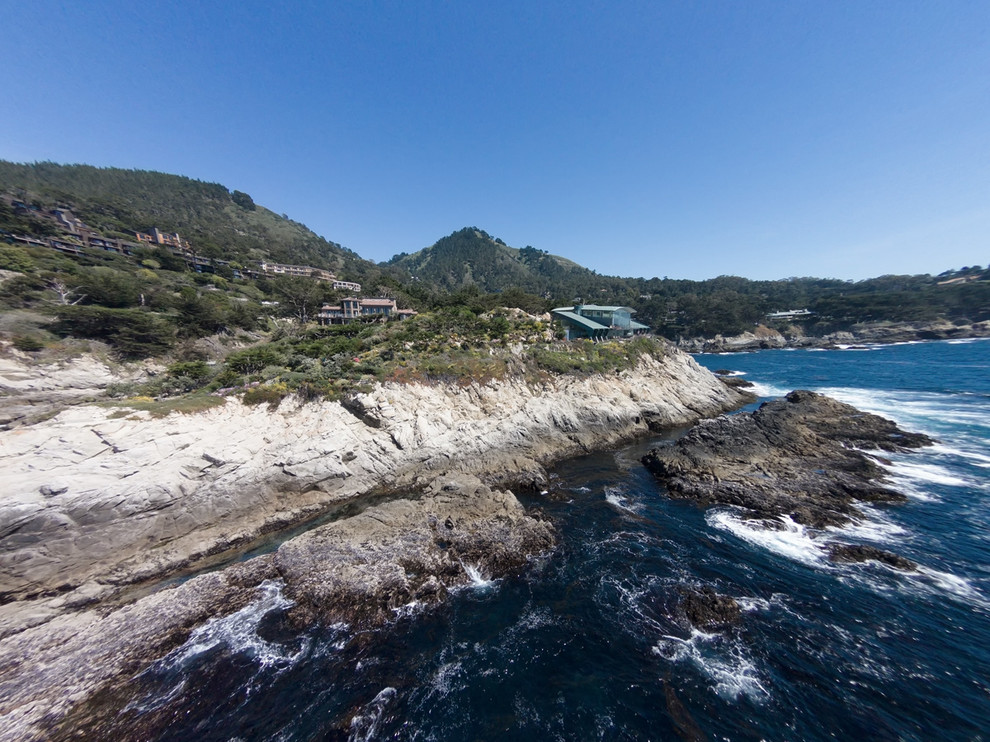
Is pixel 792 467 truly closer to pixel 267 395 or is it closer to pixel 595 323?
pixel 595 323

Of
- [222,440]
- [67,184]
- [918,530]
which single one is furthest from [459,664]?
[67,184]

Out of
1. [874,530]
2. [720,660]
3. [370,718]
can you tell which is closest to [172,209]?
[370,718]

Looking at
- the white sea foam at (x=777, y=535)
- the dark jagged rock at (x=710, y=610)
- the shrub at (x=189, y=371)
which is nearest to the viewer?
the dark jagged rock at (x=710, y=610)

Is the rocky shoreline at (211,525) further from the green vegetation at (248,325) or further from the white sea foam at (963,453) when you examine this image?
the white sea foam at (963,453)

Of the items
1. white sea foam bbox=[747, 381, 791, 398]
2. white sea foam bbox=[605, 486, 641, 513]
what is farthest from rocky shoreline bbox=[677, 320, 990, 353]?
white sea foam bbox=[605, 486, 641, 513]

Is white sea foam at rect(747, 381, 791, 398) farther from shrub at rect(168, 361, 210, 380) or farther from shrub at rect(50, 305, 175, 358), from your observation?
shrub at rect(50, 305, 175, 358)

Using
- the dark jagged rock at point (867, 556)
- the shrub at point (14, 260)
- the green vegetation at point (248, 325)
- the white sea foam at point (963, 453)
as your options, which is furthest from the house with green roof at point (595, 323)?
the shrub at point (14, 260)
